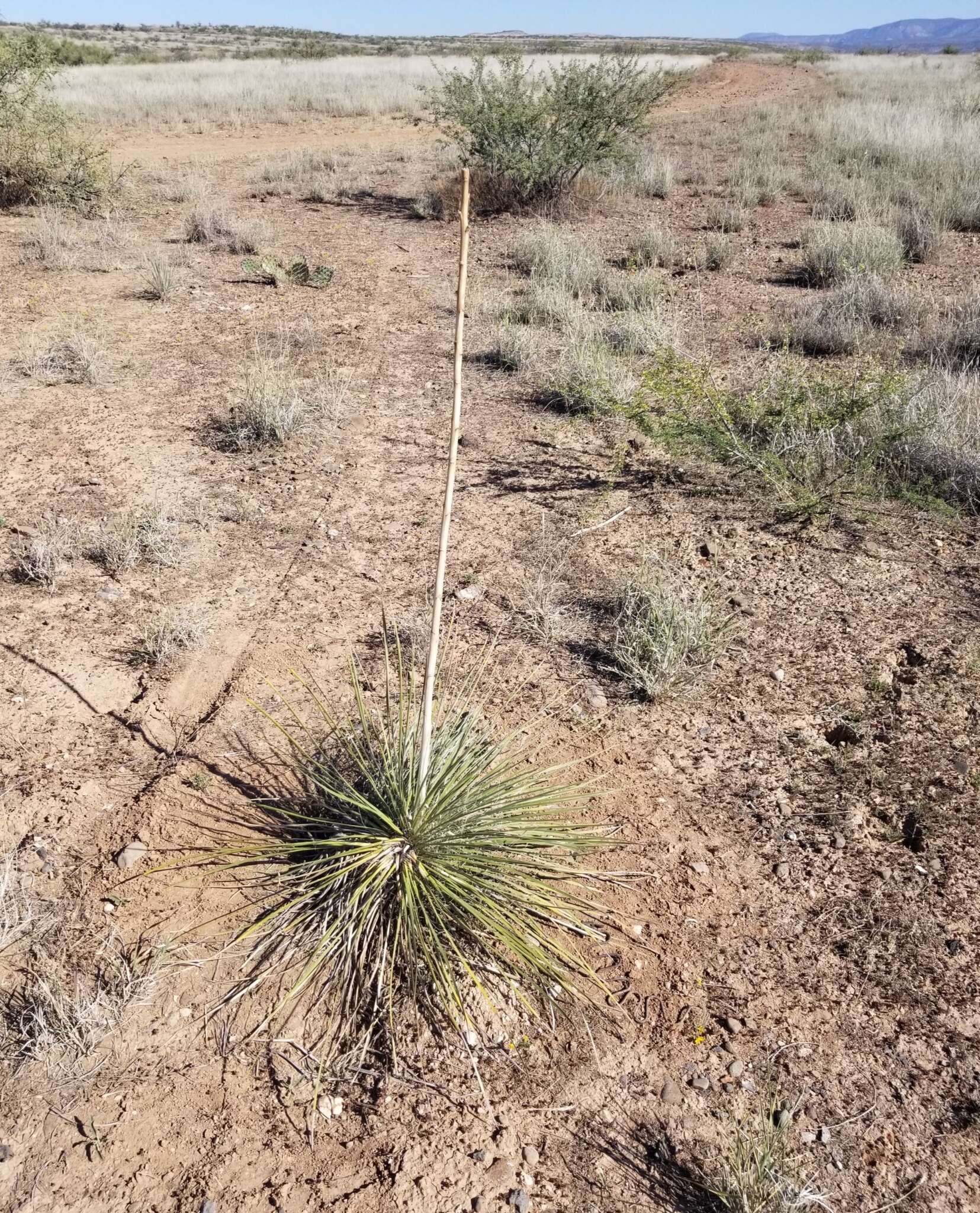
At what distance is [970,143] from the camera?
1288cm

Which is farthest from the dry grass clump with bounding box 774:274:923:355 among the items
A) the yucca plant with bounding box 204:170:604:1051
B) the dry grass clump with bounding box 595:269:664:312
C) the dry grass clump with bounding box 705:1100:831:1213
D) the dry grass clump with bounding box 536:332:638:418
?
the dry grass clump with bounding box 705:1100:831:1213

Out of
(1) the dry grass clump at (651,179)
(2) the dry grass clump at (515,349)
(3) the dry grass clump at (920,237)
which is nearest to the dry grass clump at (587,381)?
(2) the dry grass clump at (515,349)

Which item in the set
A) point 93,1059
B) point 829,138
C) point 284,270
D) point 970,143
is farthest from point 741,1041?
point 829,138

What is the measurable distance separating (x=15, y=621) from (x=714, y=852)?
10.1ft

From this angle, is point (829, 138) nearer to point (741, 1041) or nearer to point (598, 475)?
point (598, 475)

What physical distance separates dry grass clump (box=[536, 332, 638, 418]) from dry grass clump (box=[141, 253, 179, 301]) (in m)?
3.80

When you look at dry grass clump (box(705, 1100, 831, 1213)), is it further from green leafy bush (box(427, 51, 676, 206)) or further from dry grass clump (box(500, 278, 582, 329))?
green leafy bush (box(427, 51, 676, 206))

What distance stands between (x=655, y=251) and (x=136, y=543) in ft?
22.4

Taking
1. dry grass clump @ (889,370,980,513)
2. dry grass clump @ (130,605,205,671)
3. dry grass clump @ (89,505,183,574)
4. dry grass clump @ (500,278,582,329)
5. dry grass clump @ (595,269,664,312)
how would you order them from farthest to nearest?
dry grass clump @ (595,269,664,312) → dry grass clump @ (500,278,582,329) → dry grass clump @ (889,370,980,513) → dry grass clump @ (89,505,183,574) → dry grass clump @ (130,605,205,671)

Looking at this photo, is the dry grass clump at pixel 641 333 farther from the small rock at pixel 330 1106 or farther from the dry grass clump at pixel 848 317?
the small rock at pixel 330 1106

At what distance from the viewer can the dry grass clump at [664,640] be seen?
365cm

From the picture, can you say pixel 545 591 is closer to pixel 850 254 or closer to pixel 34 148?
pixel 850 254

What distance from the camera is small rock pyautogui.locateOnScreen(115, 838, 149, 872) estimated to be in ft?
9.36

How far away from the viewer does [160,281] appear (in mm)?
8227
